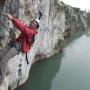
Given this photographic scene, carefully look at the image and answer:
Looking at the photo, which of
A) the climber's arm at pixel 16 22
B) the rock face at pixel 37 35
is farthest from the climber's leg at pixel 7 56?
the rock face at pixel 37 35

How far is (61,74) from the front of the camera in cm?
2084

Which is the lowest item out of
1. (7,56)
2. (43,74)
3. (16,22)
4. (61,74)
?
(61,74)

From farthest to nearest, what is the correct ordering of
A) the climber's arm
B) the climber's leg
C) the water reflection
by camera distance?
the water reflection → the climber's leg → the climber's arm

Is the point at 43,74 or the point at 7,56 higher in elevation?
the point at 7,56

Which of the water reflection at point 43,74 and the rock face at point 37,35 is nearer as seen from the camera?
the rock face at point 37,35

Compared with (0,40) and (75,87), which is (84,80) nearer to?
(75,87)

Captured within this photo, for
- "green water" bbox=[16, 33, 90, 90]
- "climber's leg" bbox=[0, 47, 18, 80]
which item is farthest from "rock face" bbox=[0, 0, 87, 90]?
"climber's leg" bbox=[0, 47, 18, 80]

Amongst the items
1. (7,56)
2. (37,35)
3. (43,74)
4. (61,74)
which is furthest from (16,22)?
(61,74)

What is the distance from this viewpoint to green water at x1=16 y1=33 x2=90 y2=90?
57.8 ft

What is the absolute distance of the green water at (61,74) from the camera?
1762 cm

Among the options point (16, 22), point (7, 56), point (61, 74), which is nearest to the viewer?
point (16, 22)

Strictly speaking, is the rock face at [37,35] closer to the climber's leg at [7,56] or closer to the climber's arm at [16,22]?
the climber's leg at [7,56]

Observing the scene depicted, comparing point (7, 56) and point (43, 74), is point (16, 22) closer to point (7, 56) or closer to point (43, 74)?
point (7, 56)

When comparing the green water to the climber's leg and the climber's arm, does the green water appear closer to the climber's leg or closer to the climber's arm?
the climber's leg
